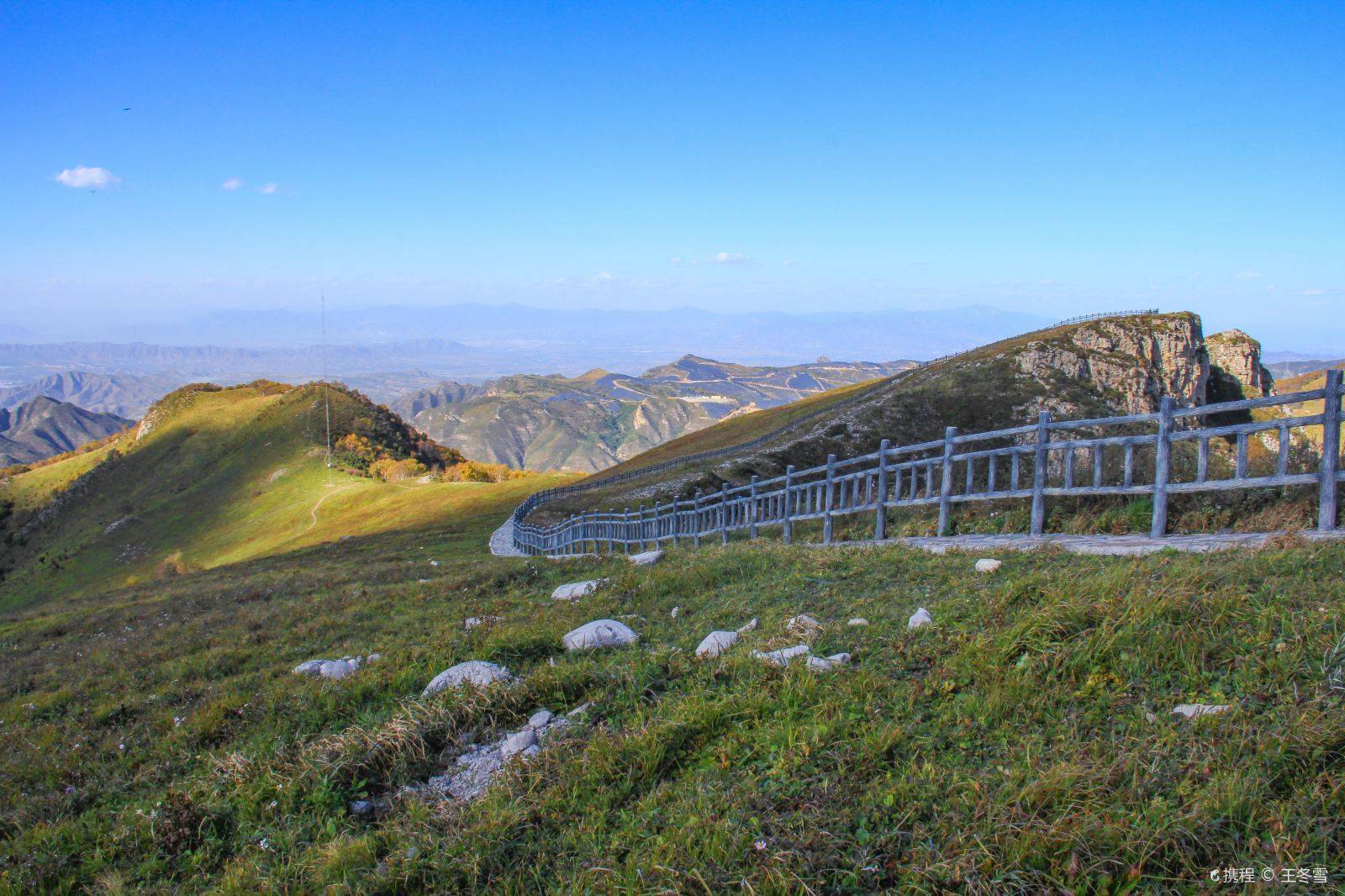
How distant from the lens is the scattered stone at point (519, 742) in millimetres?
5715

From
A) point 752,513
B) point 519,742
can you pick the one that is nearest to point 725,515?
point 752,513

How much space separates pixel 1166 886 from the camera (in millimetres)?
3424

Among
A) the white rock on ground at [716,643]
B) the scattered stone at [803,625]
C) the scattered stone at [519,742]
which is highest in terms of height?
the scattered stone at [803,625]

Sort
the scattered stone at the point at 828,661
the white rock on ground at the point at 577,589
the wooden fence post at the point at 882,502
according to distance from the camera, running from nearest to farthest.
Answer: the scattered stone at the point at 828,661 < the white rock on ground at the point at 577,589 < the wooden fence post at the point at 882,502

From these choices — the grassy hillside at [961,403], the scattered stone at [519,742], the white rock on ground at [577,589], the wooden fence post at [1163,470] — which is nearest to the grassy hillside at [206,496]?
the grassy hillside at [961,403]

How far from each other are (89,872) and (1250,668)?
7751 millimetres

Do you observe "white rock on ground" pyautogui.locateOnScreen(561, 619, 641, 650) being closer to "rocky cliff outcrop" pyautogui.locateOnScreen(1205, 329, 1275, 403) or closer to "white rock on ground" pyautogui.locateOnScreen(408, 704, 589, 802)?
"white rock on ground" pyautogui.locateOnScreen(408, 704, 589, 802)

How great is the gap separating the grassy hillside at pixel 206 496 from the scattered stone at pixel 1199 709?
54590 mm

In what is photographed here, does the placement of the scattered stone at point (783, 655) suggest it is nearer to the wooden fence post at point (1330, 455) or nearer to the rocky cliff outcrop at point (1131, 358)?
the wooden fence post at point (1330, 455)

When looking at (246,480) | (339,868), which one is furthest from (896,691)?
(246,480)

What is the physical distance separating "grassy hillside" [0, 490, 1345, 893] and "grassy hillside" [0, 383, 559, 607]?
50.1m

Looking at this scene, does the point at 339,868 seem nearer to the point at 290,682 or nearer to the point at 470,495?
the point at 290,682

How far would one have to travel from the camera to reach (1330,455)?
8133 mm

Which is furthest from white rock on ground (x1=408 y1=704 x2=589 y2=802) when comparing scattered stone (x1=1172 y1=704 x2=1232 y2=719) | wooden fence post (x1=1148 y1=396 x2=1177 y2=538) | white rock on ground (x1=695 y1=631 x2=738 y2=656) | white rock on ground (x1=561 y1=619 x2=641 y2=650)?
wooden fence post (x1=1148 y1=396 x2=1177 y2=538)
